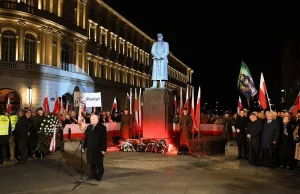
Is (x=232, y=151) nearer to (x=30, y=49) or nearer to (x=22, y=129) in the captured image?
(x=22, y=129)

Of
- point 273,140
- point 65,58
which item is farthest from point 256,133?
point 65,58

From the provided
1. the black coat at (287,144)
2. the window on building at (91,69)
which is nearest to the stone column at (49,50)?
the window on building at (91,69)

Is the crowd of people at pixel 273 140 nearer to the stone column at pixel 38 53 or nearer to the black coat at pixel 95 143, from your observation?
the black coat at pixel 95 143

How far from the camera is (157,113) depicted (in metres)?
16.9

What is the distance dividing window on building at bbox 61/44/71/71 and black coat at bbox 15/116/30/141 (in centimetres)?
2955

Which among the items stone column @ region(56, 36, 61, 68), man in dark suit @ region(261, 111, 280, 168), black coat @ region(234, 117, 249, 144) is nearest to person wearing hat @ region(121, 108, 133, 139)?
black coat @ region(234, 117, 249, 144)

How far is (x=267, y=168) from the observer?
12383 mm

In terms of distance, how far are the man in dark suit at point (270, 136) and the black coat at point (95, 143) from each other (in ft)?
18.1

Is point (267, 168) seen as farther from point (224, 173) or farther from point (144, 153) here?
point (144, 153)

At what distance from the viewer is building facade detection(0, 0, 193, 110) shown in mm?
35406

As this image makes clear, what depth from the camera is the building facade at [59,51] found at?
35.4m

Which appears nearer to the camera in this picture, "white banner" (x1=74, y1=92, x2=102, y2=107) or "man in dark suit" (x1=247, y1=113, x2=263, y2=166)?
"man in dark suit" (x1=247, y1=113, x2=263, y2=166)

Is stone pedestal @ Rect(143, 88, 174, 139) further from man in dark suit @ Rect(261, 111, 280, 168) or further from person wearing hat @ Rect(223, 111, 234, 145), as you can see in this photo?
man in dark suit @ Rect(261, 111, 280, 168)

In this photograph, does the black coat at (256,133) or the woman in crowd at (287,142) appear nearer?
the woman in crowd at (287,142)
